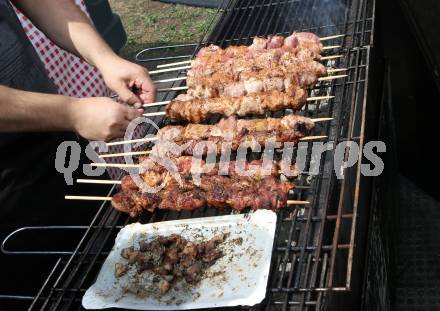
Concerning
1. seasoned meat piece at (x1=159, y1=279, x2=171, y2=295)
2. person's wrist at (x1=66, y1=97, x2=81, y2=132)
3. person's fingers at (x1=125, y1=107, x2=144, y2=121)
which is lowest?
seasoned meat piece at (x1=159, y1=279, x2=171, y2=295)

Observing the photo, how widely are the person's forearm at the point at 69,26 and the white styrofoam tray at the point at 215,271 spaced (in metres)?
1.65

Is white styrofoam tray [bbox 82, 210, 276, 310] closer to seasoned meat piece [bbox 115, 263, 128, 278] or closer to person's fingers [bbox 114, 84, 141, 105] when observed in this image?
seasoned meat piece [bbox 115, 263, 128, 278]

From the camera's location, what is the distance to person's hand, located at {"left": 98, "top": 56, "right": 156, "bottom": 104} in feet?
12.5

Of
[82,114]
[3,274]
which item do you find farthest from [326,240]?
[3,274]

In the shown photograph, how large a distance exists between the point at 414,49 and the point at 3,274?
173 inches

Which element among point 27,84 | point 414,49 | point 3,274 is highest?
point 414,49

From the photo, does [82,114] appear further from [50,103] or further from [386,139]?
[386,139]

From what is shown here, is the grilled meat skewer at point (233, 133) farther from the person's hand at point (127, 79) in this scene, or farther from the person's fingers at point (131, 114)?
the person's fingers at point (131, 114)

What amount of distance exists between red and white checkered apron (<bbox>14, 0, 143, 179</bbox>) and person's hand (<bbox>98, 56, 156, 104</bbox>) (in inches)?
58.3

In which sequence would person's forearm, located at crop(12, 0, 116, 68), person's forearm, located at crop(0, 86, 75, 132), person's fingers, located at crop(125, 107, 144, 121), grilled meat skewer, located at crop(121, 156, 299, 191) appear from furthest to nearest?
person's forearm, located at crop(12, 0, 116, 68) < grilled meat skewer, located at crop(121, 156, 299, 191) < person's fingers, located at crop(125, 107, 144, 121) < person's forearm, located at crop(0, 86, 75, 132)

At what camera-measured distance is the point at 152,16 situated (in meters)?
11.5

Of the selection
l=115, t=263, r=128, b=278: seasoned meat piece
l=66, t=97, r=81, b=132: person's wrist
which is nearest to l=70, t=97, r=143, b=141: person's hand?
l=66, t=97, r=81, b=132: person's wrist

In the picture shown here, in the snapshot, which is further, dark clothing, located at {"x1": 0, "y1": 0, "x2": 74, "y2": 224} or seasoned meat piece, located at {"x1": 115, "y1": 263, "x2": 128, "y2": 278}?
dark clothing, located at {"x1": 0, "y1": 0, "x2": 74, "y2": 224}

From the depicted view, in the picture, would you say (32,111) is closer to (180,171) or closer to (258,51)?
(180,171)
